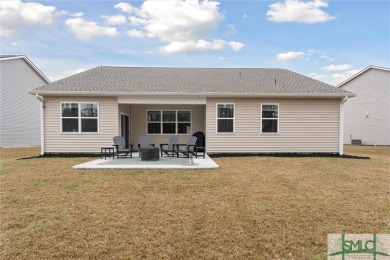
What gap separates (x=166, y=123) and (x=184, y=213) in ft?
38.1

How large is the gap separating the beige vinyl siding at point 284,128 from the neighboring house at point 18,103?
52.6ft

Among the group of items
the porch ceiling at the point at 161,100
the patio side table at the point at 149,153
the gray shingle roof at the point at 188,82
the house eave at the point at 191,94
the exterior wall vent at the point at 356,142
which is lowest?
the exterior wall vent at the point at 356,142

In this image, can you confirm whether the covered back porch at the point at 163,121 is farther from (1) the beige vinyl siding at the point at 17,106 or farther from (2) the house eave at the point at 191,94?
(1) the beige vinyl siding at the point at 17,106

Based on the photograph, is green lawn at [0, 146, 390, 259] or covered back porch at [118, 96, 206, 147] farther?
covered back porch at [118, 96, 206, 147]

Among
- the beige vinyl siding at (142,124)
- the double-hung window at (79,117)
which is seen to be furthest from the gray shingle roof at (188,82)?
the beige vinyl siding at (142,124)

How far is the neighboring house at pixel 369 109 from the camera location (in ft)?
77.3

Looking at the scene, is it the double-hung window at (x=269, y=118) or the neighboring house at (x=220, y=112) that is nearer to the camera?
the neighboring house at (x=220, y=112)

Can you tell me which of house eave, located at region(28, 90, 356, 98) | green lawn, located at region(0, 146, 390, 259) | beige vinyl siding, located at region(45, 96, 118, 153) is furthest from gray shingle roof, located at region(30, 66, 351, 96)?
green lawn, located at region(0, 146, 390, 259)

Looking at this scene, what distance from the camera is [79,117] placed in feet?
44.1

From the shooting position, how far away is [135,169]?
30.9 ft

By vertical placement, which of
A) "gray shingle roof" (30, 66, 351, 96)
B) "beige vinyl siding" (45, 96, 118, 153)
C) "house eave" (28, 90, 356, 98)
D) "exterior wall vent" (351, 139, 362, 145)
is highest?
"gray shingle roof" (30, 66, 351, 96)

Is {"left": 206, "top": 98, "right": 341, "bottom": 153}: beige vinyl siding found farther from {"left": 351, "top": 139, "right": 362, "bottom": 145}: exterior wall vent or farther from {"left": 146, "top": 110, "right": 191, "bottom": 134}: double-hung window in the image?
{"left": 351, "top": 139, "right": 362, "bottom": 145}: exterior wall vent

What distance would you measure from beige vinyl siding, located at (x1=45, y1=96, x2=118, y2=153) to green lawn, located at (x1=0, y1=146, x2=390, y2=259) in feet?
15.7

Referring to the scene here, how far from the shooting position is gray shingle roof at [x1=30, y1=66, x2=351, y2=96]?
1338cm
